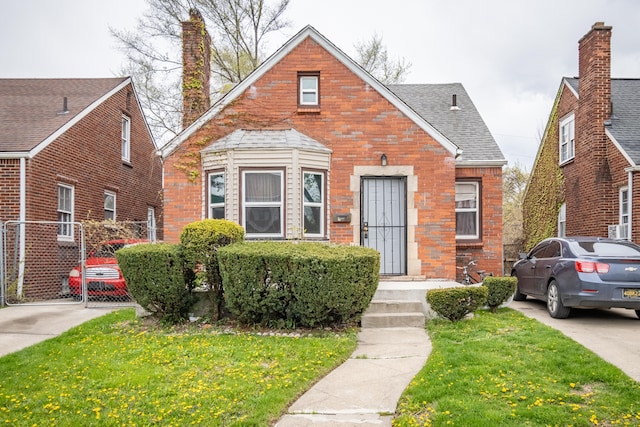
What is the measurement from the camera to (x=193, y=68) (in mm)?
13203

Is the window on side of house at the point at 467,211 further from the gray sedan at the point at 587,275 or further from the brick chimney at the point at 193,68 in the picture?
the brick chimney at the point at 193,68

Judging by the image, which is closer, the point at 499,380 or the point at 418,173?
the point at 499,380

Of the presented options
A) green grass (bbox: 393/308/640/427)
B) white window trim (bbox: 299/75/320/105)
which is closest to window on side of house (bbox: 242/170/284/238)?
white window trim (bbox: 299/75/320/105)

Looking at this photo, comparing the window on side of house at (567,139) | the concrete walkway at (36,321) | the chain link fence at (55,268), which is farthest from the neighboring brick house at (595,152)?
the concrete walkway at (36,321)

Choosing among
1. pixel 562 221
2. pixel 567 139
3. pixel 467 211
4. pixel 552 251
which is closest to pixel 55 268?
pixel 467 211

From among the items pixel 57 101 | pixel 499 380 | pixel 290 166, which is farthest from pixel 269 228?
pixel 57 101

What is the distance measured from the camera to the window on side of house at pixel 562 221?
17014 mm

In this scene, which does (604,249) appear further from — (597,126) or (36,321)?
(36,321)

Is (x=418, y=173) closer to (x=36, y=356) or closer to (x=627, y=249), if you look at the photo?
(x=627, y=249)

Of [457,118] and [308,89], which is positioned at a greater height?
[308,89]

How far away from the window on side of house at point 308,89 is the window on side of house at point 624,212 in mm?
9676

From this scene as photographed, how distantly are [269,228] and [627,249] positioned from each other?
24.7ft

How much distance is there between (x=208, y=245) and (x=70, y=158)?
29.0 feet

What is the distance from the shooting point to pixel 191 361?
6070 millimetres
